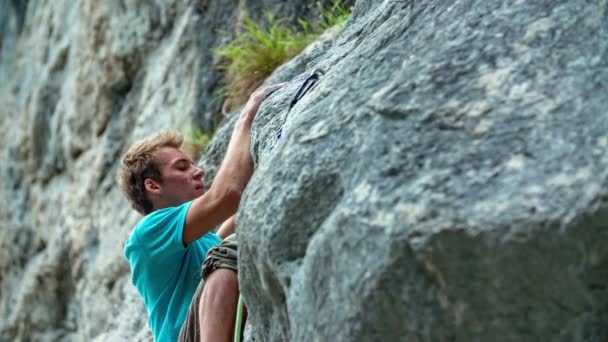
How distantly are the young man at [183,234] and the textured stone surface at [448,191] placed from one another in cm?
57

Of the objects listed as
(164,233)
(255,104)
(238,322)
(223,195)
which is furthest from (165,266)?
(255,104)

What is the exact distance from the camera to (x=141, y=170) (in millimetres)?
4133

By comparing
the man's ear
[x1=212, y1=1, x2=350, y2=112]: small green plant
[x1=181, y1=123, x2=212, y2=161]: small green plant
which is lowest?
[x1=181, y1=123, x2=212, y2=161]: small green plant

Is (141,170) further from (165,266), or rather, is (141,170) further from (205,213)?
(205,213)

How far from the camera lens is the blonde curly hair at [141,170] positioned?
4.13 m

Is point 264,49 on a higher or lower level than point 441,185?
lower

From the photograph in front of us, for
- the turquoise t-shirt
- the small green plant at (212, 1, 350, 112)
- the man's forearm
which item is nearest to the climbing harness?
the man's forearm

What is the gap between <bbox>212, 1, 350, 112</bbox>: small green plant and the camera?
627 centimetres

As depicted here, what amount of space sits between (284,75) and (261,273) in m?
3.06

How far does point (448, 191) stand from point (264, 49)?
4.52 meters

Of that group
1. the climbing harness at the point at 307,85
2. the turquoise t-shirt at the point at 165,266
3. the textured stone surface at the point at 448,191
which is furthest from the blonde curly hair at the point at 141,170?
the textured stone surface at the point at 448,191

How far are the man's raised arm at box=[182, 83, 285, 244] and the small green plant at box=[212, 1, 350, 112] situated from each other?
250 centimetres

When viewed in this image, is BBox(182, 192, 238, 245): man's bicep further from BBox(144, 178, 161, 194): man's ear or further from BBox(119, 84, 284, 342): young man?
BBox(144, 178, 161, 194): man's ear

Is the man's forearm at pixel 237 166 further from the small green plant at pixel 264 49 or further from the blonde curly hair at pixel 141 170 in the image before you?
the small green plant at pixel 264 49
